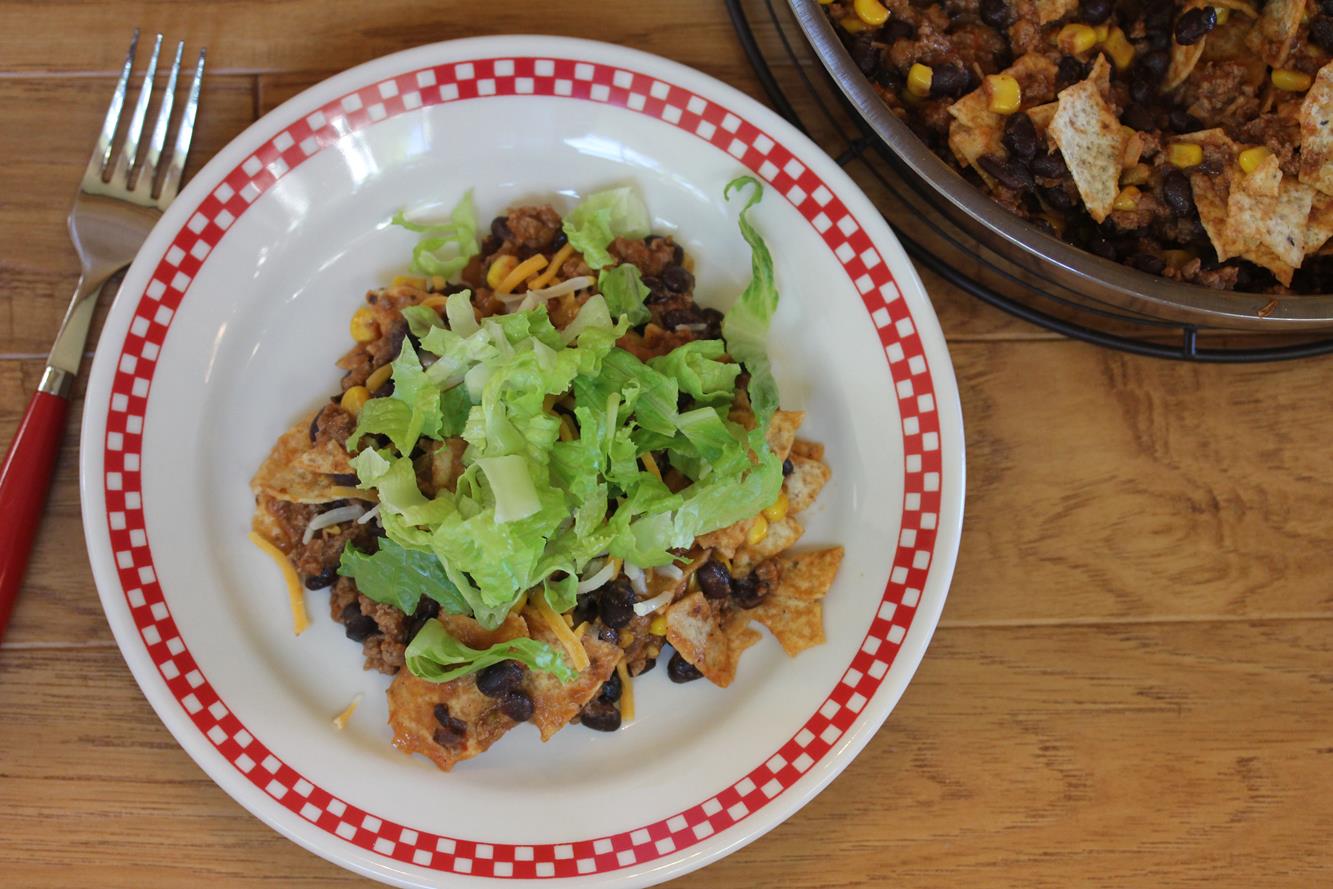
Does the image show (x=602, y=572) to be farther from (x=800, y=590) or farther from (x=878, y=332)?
(x=878, y=332)

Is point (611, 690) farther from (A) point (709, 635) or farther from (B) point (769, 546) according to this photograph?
(B) point (769, 546)

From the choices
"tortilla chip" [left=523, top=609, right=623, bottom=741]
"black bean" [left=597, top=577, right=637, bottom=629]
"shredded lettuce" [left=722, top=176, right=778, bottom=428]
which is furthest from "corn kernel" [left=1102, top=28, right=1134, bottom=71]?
"tortilla chip" [left=523, top=609, right=623, bottom=741]

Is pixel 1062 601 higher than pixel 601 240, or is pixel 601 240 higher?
pixel 601 240

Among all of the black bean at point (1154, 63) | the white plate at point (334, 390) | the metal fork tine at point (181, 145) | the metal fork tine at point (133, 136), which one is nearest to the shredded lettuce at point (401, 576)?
the white plate at point (334, 390)

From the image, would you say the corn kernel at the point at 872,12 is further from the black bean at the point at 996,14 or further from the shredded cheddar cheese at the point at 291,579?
the shredded cheddar cheese at the point at 291,579

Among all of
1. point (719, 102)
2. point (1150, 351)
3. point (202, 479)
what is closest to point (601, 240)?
point (719, 102)

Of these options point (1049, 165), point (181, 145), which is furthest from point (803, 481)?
point (181, 145)
